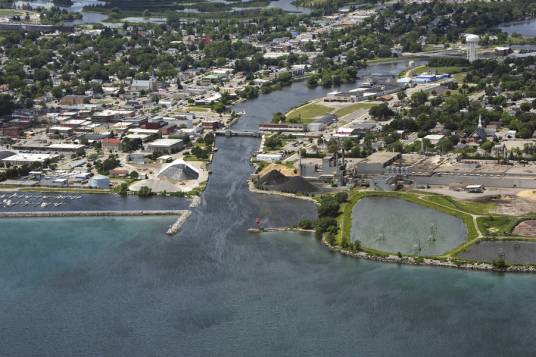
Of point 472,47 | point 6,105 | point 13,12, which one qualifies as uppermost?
point 13,12

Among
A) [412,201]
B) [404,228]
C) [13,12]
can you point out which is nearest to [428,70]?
[412,201]

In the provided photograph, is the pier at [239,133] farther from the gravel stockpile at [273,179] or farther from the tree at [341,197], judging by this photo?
the tree at [341,197]

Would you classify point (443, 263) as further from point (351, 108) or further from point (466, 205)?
point (351, 108)

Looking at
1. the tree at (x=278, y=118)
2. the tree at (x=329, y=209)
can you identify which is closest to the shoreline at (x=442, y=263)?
the tree at (x=329, y=209)

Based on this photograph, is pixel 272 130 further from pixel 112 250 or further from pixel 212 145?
pixel 112 250

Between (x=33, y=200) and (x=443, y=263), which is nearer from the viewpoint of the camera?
(x=443, y=263)
